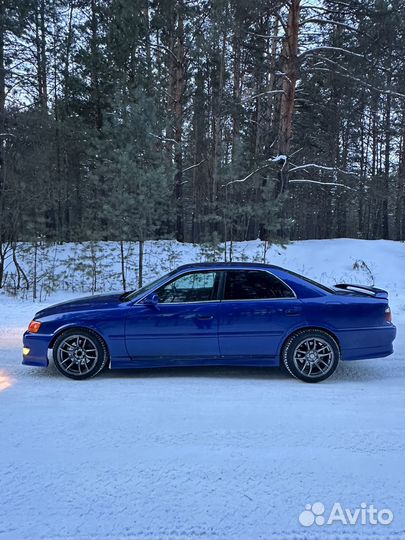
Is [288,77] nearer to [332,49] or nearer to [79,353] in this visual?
[332,49]

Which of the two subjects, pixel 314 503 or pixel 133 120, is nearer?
pixel 314 503

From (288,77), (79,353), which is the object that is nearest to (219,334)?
(79,353)

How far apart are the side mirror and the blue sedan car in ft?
0.04

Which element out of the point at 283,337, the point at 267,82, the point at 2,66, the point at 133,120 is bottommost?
the point at 283,337

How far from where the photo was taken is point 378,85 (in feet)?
45.0

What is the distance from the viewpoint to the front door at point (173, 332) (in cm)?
466

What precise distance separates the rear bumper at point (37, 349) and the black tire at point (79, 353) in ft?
0.39

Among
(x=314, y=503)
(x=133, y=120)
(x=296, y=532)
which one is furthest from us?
(x=133, y=120)

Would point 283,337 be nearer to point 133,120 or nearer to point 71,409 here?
point 71,409

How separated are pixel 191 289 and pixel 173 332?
623 millimetres

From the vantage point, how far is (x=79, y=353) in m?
4.73

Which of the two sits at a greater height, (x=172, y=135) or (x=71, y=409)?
(x=172, y=135)

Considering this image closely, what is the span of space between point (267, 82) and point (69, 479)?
2198cm

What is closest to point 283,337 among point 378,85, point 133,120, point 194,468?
point 194,468
